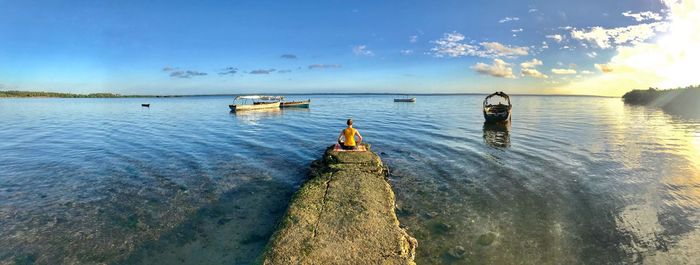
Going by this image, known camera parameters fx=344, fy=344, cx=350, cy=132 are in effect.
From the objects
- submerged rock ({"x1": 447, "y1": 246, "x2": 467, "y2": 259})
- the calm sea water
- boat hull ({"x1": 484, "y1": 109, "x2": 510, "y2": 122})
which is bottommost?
submerged rock ({"x1": 447, "y1": 246, "x2": 467, "y2": 259})

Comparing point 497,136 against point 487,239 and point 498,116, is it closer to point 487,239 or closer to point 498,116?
point 498,116

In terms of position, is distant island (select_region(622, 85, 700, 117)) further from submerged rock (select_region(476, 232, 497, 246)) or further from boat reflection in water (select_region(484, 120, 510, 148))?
submerged rock (select_region(476, 232, 497, 246))

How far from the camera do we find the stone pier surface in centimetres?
686

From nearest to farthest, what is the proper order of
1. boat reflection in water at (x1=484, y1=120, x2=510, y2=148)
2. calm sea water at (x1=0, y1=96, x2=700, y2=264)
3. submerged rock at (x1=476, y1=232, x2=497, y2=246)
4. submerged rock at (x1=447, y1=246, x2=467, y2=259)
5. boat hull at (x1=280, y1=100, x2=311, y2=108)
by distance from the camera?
submerged rock at (x1=447, y1=246, x2=467, y2=259)
calm sea water at (x1=0, y1=96, x2=700, y2=264)
submerged rock at (x1=476, y1=232, x2=497, y2=246)
boat reflection in water at (x1=484, y1=120, x2=510, y2=148)
boat hull at (x1=280, y1=100, x2=311, y2=108)

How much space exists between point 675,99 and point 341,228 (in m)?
81.3

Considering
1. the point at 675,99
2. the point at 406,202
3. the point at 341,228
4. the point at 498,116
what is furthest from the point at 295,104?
the point at 675,99

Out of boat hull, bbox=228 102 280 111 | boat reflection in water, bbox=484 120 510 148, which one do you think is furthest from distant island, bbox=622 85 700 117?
boat hull, bbox=228 102 280 111

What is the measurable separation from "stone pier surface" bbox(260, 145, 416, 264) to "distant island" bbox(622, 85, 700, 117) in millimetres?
56278

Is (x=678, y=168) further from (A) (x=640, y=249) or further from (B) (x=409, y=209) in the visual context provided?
(B) (x=409, y=209)

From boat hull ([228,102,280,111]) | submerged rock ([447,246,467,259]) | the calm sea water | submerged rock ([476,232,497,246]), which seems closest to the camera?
submerged rock ([447,246,467,259])

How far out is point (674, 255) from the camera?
8250mm

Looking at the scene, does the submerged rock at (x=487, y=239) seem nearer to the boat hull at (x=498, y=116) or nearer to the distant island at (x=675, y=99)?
the boat hull at (x=498, y=116)

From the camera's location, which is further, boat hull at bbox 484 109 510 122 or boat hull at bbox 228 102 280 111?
boat hull at bbox 228 102 280 111

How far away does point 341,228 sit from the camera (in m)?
7.89
